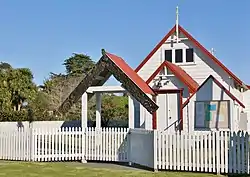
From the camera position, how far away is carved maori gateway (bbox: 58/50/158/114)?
16.7 metres

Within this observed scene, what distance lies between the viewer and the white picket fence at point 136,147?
13.0 metres

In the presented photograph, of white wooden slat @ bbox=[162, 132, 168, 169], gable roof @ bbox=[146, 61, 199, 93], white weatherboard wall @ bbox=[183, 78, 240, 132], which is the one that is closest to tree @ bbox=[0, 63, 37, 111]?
gable roof @ bbox=[146, 61, 199, 93]

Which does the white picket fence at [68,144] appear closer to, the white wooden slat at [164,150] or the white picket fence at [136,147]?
the white picket fence at [136,147]

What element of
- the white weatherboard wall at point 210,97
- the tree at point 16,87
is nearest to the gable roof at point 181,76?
the white weatherboard wall at point 210,97

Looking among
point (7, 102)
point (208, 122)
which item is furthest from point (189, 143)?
point (7, 102)

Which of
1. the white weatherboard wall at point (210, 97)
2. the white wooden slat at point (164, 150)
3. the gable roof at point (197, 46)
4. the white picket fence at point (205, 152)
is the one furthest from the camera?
the gable roof at point (197, 46)

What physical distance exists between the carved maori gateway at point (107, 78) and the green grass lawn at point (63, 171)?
10.5 feet

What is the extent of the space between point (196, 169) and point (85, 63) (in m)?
58.6

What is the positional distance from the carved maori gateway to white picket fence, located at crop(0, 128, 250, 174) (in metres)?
1.45

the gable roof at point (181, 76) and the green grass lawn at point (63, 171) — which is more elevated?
the gable roof at point (181, 76)

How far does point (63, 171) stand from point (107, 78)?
5.99m

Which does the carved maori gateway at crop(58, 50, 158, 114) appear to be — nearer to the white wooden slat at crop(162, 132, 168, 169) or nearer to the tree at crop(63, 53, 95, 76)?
the white wooden slat at crop(162, 132, 168, 169)

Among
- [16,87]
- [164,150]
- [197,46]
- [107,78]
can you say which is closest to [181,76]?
[197,46]

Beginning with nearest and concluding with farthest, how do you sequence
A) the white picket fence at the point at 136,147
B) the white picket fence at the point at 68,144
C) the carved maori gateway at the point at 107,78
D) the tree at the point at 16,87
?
1. the white picket fence at the point at 136,147
2. the white picket fence at the point at 68,144
3. the carved maori gateway at the point at 107,78
4. the tree at the point at 16,87
